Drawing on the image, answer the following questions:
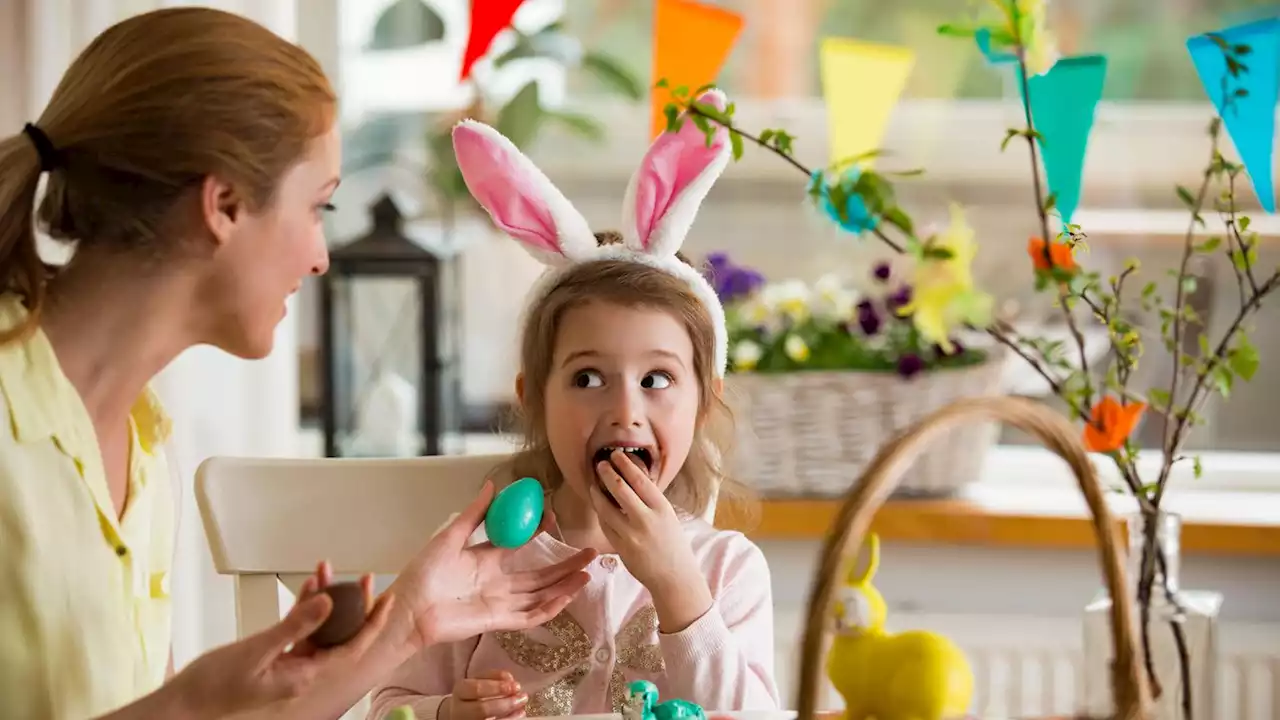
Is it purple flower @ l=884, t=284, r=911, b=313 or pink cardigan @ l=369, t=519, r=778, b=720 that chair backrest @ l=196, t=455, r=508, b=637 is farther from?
purple flower @ l=884, t=284, r=911, b=313

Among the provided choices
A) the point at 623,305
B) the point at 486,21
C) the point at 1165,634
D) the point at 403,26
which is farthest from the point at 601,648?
the point at 403,26

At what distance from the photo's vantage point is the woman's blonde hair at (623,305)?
1.44 meters

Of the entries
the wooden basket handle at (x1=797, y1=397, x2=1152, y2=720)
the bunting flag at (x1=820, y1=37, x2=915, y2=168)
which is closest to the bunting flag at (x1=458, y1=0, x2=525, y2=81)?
the bunting flag at (x1=820, y1=37, x2=915, y2=168)

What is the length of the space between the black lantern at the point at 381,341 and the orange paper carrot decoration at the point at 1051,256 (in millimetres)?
1364

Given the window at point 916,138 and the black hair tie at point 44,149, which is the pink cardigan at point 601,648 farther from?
the window at point 916,138

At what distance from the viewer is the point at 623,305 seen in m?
1.42

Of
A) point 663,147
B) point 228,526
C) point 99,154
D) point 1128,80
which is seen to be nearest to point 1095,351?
point 1128,80

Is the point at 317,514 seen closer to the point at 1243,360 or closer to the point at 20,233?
the point at 20,233

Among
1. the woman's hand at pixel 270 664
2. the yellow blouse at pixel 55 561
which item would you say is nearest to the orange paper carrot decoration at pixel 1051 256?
the woman's hand at pixel 270 664

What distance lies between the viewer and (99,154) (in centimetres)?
119

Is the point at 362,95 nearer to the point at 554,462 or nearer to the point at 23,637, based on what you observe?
the point at 554,462

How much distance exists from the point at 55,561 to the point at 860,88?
0.97 m

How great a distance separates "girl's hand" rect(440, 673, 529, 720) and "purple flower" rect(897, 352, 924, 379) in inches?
40.6

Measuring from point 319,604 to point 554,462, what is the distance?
559mm
